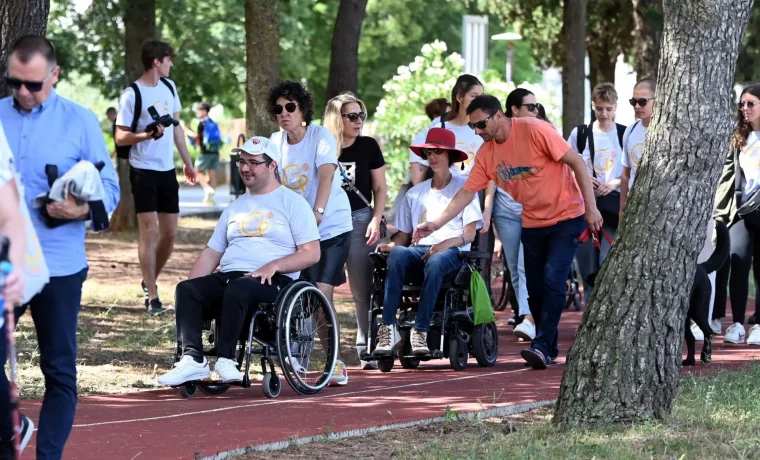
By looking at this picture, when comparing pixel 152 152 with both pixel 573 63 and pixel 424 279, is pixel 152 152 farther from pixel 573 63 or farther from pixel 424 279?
pixel 573 63

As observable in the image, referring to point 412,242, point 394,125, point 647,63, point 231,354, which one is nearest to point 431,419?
point 231,354

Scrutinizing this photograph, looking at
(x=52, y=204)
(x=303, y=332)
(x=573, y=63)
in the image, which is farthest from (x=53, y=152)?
(x=573, y=63)

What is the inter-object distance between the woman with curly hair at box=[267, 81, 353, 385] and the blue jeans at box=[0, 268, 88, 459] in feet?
12.2

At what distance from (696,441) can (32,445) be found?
3205mm

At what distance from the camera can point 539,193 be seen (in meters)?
9.89

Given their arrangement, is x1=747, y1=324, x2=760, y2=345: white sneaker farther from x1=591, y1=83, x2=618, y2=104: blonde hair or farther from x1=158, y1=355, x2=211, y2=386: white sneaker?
x1=158, y1=355, x2=211, y2=386: white sneaker

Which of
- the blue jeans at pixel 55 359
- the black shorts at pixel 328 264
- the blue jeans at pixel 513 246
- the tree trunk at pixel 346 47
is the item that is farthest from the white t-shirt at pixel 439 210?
the tree trunk at pixel 346 47

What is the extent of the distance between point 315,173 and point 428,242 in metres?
1.16

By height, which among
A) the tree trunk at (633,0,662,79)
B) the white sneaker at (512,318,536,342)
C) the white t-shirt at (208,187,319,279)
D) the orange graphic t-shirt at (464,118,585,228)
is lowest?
the white sneaker at (512,318,536,342)

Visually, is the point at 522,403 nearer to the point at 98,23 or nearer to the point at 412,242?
the point at 412,242

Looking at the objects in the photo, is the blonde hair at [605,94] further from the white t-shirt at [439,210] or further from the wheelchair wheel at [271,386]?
the wheelchair wheel at [271,386]

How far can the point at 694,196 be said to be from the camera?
736cm

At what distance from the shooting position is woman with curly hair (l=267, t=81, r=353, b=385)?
9.62 m

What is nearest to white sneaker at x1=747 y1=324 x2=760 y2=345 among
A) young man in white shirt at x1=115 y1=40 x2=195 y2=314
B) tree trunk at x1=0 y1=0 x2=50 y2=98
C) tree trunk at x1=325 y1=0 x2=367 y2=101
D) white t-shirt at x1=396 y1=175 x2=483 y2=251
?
white t-shirt at x1=396 y1=175 x2=483 y2=251
